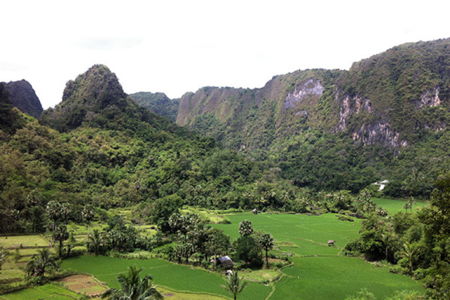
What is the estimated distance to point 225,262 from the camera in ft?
168

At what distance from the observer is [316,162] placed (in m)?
181

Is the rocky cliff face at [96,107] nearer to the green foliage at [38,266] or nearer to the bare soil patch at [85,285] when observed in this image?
the green foliage at [38,266]

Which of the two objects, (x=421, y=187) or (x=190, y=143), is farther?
(x=190, y=143)

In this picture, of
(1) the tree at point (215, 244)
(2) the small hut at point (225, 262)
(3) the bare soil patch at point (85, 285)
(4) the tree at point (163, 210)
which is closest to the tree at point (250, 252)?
(2) the small hut at point (225, 262)

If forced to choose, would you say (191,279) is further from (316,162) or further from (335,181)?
(316,162)

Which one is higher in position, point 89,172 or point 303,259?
point 89,172

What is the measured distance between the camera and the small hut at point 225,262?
167ft

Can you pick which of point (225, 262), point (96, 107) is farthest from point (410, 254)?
point (96, 107)

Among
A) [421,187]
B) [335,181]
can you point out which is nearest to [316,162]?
[335,181]

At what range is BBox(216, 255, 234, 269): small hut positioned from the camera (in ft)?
167

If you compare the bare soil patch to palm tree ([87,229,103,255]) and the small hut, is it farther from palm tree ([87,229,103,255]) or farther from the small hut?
the small hut

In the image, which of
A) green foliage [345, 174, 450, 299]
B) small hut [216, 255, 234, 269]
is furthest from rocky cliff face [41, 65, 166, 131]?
green foliage [345, 174, 450, 299]

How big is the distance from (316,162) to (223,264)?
458 feet

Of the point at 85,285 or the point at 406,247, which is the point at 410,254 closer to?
the point at 406,247
